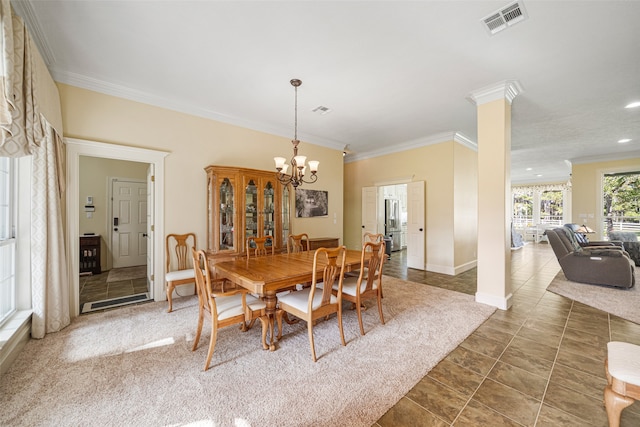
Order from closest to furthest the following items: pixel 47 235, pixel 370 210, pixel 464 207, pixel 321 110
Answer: pixel 47 235, pixel 321 110, pixel 464 207, pixel 370 210

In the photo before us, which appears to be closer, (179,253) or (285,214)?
(179,253)

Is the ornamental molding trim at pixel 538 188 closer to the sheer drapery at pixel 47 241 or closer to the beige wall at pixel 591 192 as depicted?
the beige wall at pixel 591 192

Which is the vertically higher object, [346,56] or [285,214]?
[346,56]

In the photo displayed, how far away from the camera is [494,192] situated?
10.8 ft

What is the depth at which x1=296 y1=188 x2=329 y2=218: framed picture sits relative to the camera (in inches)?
199

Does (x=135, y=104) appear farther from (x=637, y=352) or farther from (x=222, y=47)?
(x=637, y=352)

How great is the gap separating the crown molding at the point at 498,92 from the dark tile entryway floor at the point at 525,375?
2752 mm

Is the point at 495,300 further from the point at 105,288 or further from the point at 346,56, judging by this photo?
the point at 105,288

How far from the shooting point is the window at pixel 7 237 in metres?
2.27

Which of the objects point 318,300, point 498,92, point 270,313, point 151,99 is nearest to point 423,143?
point 498,92

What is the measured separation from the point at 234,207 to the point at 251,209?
0.96 feet

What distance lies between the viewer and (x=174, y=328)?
2.72 metres

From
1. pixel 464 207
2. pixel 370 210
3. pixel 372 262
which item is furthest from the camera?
pixel 370 210

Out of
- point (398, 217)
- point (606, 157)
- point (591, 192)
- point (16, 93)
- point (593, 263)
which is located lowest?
point (593, 263)
